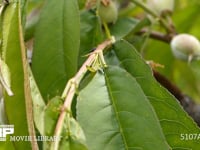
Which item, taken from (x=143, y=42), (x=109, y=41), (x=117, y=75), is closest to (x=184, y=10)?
(x=143, y=42)

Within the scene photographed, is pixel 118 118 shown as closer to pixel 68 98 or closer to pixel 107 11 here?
pixel 68 98

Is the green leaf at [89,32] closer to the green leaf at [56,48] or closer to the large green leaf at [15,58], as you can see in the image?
the green leaf at [56,48]

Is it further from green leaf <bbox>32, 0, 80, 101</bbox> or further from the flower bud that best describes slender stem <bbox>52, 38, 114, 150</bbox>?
the flower bud

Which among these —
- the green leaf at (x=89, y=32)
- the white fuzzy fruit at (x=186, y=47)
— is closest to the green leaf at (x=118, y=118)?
the green leaf at (x=89, y=32)

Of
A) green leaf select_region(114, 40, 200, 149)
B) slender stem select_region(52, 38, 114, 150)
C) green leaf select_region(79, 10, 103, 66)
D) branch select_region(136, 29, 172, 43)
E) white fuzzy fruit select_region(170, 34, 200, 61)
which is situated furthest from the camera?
branch select_region(136, 29, 172, 43)

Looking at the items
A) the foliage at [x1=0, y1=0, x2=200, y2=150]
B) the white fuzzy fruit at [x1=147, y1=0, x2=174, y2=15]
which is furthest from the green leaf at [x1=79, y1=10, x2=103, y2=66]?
the white fuzzy fruit at [x1=147, y1=0, x2=174, y2=15]

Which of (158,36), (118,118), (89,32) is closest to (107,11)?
(89,32)

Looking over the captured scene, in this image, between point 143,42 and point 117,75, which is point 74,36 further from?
point 143,42
